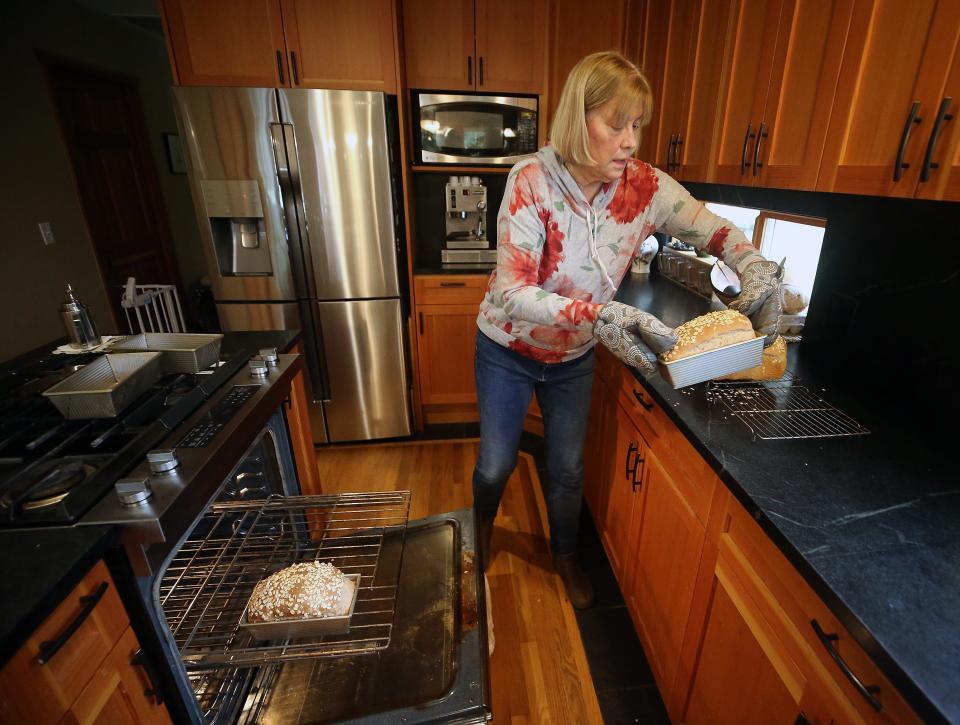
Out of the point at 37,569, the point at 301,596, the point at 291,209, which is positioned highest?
the point at 291,209

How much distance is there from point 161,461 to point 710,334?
1064 mm

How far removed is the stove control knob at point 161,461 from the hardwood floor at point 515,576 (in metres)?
1.10

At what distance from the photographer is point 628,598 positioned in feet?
4.96

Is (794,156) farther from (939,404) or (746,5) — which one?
(939,404)

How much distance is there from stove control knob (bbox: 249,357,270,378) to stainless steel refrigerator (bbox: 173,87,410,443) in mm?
1224

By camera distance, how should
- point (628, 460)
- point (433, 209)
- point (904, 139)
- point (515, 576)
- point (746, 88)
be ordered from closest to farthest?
point (904, 139) < point (746, 88) < point (628, 460) < point (515, 576) < point (433, 209)

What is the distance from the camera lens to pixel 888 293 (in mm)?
1170

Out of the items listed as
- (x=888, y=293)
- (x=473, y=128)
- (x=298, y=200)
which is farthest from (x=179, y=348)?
(x=473, y=128)

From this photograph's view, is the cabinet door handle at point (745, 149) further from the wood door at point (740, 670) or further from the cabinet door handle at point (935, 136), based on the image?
the wood door at point (740, 670)

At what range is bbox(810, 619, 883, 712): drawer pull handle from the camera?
1.92ft

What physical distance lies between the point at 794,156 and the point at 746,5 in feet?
1.71

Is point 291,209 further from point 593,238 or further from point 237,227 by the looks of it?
point 593,238

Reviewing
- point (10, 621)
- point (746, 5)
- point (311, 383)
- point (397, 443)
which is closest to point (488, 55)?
point (746, 5)

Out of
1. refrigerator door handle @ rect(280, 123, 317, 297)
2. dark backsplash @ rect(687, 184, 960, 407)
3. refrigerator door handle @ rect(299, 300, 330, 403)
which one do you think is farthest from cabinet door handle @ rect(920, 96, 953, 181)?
refrigerator door handle @ rect(299, 300, 330, 403)
